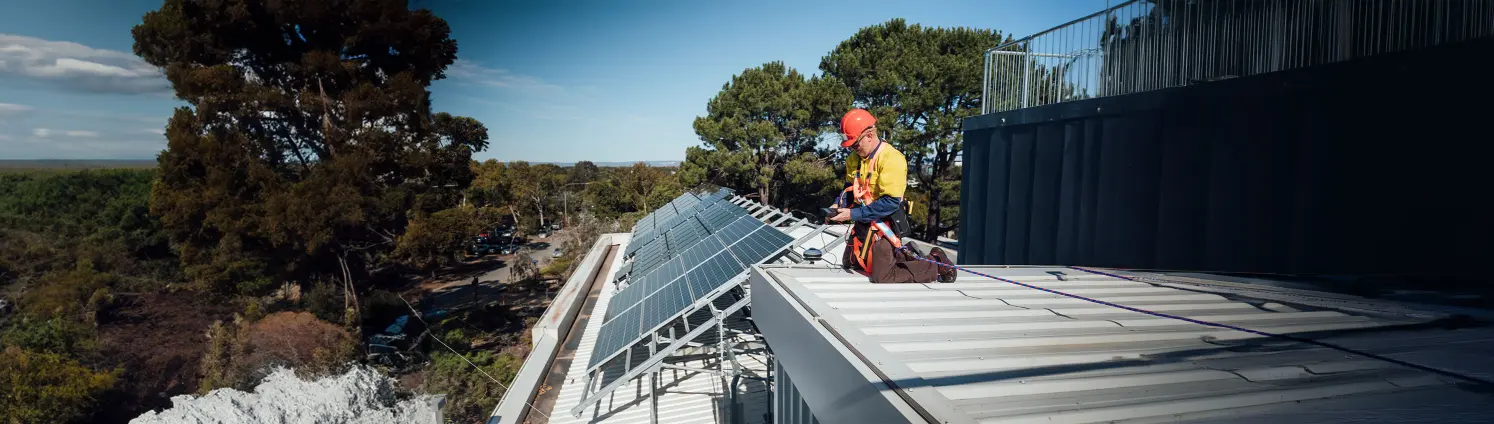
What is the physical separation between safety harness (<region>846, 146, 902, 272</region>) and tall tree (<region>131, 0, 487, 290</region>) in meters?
15.7

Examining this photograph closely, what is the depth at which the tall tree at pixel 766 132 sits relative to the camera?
25.0m

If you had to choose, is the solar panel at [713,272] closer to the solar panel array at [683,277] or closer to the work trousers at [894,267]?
the solar panel array at [683,277]

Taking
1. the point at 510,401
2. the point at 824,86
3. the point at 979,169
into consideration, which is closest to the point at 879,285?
the point at 979,169

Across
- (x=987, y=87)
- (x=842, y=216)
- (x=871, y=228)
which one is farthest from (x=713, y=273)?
(x=987, y=87)

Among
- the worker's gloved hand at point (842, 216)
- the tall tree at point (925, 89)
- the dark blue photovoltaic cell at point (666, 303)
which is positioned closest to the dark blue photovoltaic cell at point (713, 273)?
the dark blue photovoltaic cell at point (666, 303)

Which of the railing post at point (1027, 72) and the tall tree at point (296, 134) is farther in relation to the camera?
the tall tree at point (296, 134)

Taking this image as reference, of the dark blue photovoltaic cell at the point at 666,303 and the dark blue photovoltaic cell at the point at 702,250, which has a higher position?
the dark blue photovoltaic cell at the point at 702,250

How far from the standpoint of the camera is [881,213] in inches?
167

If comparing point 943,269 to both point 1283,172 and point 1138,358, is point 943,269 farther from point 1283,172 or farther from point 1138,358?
point 1283,172

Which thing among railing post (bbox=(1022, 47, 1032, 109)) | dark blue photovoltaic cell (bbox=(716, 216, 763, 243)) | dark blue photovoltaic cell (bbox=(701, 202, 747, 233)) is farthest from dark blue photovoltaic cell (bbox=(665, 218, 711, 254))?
railing post (bbox=(1022, 47, 1032, 109))

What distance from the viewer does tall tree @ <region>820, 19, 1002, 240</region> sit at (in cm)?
2381

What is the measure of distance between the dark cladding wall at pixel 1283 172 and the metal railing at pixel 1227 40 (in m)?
0.35

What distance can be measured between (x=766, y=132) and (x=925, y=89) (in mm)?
6648

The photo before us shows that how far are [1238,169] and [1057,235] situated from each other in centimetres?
213
